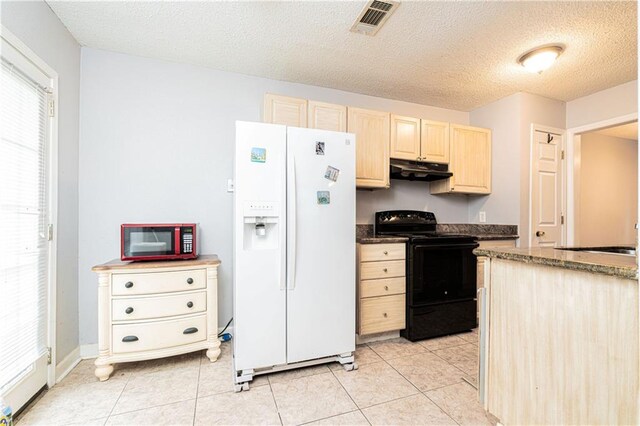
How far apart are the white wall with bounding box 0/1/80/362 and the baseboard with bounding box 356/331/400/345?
7.36ft

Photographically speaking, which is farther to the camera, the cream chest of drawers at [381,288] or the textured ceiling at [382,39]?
the cream chest of drawers at [381,288]

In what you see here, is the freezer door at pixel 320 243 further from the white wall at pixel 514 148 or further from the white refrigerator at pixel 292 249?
the white wall at pixel 514 148

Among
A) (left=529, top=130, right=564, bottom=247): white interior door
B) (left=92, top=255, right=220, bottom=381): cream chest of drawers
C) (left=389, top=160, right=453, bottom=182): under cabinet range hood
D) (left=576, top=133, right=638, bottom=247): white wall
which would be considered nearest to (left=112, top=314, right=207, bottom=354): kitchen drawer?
(left=92, top=255, right=220, bottom=381): cream chest of drawers

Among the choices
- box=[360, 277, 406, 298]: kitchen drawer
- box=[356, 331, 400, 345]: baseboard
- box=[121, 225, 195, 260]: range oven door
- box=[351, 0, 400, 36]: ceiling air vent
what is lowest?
box=[356, 331, 400, 345]: baseboard

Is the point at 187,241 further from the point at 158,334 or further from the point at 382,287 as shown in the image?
the point at 382,287

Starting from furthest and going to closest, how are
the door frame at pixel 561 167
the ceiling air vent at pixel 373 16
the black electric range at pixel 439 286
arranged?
the door frame at pixel 561 167
the black electric range at pixel 439 286
the ceiling air vent at pixel 373 16

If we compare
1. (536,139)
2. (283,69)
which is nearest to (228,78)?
(283,69)

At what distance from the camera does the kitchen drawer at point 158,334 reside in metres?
1.97

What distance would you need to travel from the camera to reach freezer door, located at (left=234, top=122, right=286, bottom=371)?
1923 mm

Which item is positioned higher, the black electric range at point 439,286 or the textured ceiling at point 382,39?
the textured ceiling at point 382,39

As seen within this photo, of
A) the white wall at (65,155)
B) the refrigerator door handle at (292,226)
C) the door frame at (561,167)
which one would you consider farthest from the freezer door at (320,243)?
the door frame at (561,167)

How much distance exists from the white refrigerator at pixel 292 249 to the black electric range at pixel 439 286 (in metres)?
0.77

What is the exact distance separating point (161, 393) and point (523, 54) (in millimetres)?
3665

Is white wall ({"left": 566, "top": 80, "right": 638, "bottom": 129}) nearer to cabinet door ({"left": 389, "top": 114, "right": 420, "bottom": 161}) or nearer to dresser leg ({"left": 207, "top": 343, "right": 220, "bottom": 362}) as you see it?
cabinet door ({"left": 389, "top": 114, "right": 420, "bottom": 161})
